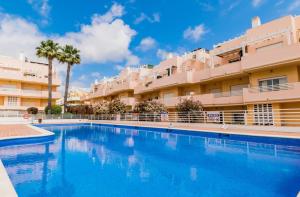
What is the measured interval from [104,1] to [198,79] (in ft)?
45.4

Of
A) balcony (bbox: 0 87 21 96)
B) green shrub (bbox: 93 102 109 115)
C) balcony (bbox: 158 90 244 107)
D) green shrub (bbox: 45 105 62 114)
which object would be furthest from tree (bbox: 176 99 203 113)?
balcony (bbox: 0 87 21 96)

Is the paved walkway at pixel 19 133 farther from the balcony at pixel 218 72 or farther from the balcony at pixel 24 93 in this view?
the balcony at pixel 24 93

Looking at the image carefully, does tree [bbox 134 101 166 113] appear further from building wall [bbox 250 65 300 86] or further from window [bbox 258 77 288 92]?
window [bbox 258 77 288 92]

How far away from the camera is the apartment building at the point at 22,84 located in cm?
3491

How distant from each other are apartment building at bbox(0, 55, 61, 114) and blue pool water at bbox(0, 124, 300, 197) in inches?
1188

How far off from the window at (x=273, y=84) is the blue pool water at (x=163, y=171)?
7897mm

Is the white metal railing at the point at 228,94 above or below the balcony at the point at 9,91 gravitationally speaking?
below

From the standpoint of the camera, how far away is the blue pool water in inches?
194

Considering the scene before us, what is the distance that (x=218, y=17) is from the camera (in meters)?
21.1

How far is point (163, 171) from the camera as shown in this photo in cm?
666

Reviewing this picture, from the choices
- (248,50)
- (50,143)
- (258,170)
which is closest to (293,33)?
(248,50)

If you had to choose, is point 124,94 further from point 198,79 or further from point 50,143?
point 50,143

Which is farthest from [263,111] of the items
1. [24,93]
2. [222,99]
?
[24,93]

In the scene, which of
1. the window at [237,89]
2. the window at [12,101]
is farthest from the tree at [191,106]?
the window at [12,101]
